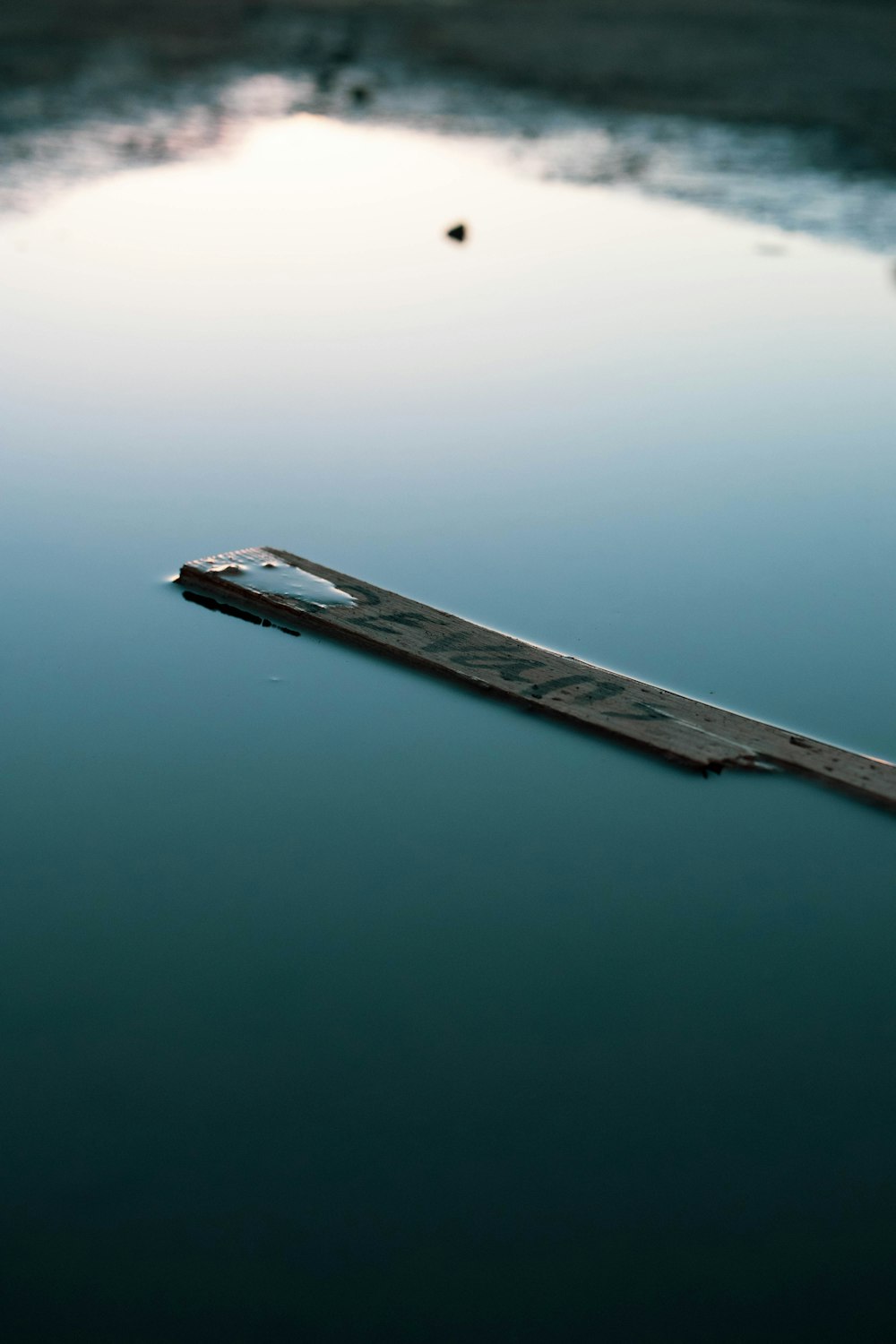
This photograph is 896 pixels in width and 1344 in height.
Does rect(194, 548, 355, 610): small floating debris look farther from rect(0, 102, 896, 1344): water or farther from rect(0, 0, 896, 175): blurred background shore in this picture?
rect(0, 0, 896, 175): blurred background shore

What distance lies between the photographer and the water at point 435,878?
1876 millimetres

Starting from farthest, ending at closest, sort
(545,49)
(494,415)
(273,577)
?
(545,49) < (494,415) < (273,577)

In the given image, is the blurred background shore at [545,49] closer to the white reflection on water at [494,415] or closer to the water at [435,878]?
the white reflection on water at [494,415]

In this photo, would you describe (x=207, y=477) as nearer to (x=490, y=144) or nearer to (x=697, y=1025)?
(x=697, y=1025)

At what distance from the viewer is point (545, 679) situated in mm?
3225

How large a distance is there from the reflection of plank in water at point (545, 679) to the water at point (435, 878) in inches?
2.4

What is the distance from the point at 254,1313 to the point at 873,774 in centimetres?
163

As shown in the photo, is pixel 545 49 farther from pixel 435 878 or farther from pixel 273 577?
pixel 435 878

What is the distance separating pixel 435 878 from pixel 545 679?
2.51 ft

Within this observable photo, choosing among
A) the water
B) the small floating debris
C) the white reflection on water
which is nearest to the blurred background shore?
the white reflection on water

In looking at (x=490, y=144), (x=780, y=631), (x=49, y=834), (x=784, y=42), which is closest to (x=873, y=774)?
(x=780, y=631)

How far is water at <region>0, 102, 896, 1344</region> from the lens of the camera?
6.15 ft

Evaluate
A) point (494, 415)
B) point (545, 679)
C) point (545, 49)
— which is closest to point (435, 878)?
point (545, 679)

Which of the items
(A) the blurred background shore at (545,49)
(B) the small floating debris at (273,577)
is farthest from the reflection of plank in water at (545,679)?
(A) the blurred background shore at (545,49)
